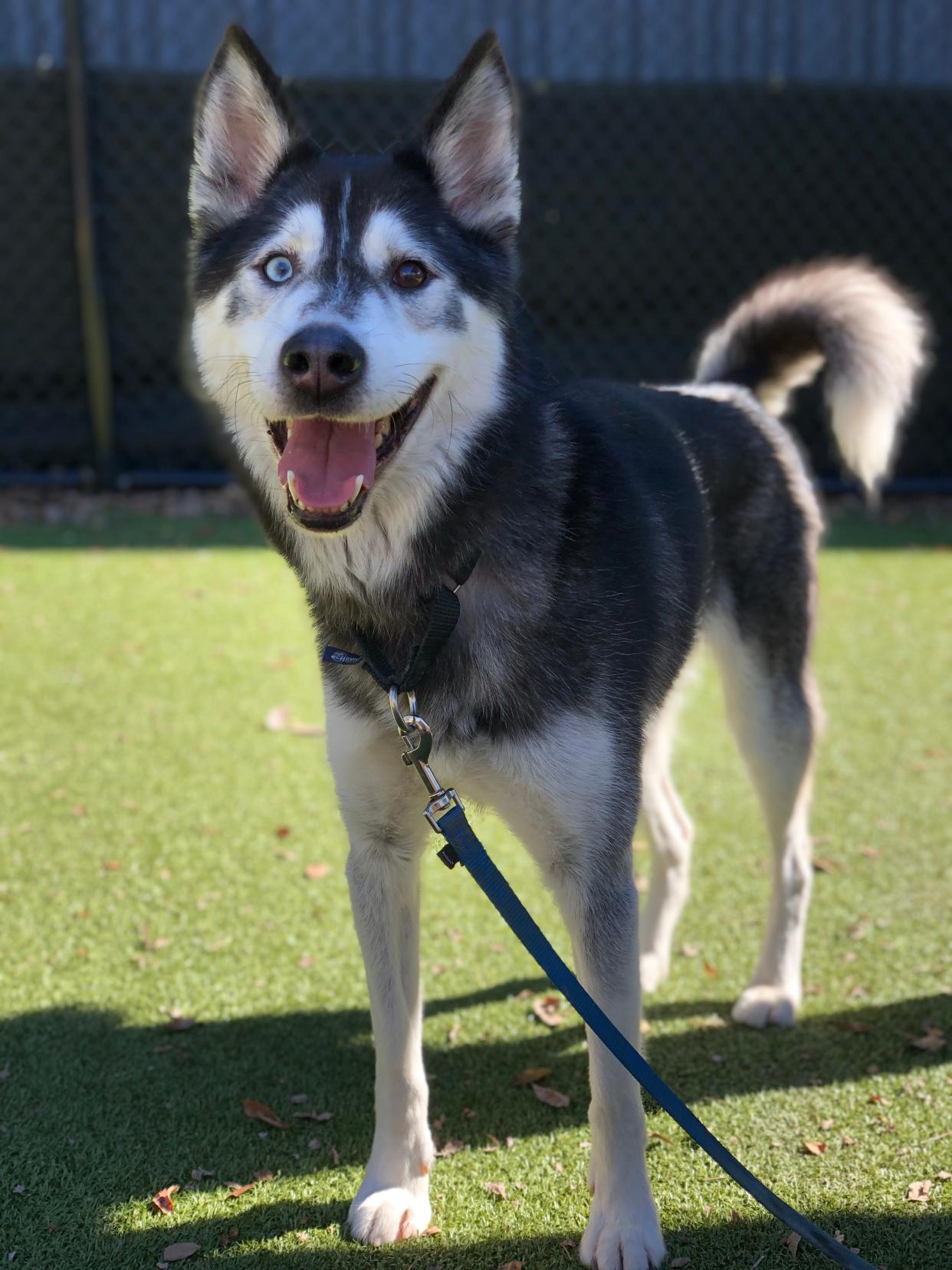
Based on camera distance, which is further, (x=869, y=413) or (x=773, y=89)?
(x=773, y=89)

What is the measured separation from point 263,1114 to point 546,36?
22.1 ft

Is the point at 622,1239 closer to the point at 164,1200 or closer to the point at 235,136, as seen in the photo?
the point at 164,1200

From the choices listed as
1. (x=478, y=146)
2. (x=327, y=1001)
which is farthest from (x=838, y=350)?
(x=327, y=1001)

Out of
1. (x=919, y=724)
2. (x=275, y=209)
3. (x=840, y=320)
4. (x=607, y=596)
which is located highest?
(x=275, y=209)

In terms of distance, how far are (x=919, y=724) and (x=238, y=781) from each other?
8.07 ft

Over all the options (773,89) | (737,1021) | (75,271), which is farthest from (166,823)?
(773,89)

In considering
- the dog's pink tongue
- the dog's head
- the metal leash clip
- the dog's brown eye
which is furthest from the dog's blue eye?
the metal leash clip

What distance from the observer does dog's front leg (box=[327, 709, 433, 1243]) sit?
7.06ft

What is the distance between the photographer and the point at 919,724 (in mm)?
4395

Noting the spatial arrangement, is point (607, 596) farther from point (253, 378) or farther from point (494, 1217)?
point (494, 1217)

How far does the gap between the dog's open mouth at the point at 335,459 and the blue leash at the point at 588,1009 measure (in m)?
0.51

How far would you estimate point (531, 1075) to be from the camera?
8.45 feet

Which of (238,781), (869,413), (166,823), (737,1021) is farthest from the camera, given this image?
(238,781)

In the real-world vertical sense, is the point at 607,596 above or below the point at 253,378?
below
